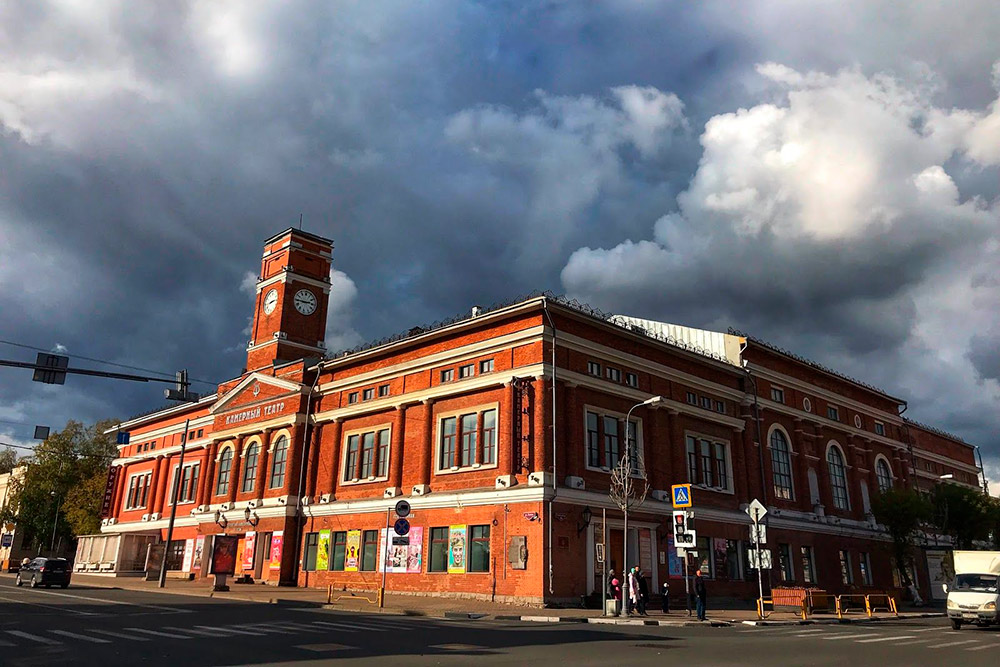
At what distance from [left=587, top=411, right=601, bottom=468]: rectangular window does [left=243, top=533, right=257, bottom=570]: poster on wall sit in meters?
23.4

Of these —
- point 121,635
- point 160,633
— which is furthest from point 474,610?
point 121,635

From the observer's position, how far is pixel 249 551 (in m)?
45.0

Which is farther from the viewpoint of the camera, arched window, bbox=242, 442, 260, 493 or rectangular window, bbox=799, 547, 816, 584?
arched window, bbox=242, 442, 260, 493

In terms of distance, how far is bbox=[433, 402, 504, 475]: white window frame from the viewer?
3409 cm

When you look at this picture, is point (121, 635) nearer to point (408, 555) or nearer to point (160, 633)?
point (160, 633)

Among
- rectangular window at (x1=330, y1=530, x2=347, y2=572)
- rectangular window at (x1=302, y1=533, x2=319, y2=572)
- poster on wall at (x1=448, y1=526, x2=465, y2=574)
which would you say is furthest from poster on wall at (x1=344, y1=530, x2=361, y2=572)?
poster on wall at (x1=448, y1=526, x2=465, y2=574)

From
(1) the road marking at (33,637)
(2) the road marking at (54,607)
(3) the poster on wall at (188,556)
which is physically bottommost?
(1) the road marking at (33,637)

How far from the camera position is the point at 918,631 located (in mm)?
23781

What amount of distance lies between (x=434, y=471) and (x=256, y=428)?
17.6 meters

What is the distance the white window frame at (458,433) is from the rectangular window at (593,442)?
4.34m

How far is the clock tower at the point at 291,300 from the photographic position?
52062 millimetres

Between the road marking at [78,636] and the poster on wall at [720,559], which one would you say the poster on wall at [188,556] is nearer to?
the poster on wall at [720,559]

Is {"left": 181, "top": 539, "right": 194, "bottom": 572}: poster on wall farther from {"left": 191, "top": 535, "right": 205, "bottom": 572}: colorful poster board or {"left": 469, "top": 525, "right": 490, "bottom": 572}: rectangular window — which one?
{"left": 469, "top": 525, "right": 490, "bottom": 572}: rectangular window

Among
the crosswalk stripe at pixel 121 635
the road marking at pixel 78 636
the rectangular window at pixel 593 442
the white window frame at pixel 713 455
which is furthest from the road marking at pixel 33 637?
the white window frame at pixel 713 455
